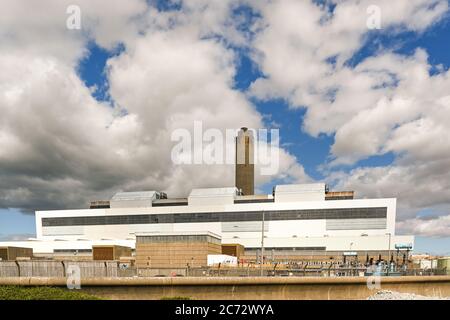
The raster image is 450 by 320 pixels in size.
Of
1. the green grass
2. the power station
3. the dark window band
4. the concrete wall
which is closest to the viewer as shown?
the green grass

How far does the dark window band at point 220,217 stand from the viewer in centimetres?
7125

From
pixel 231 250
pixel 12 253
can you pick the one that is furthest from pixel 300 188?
pixel 12 253

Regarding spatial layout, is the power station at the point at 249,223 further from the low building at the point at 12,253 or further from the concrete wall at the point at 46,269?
the concrete wall at the point at 46,269

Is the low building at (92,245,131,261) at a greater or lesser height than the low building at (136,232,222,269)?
lesser

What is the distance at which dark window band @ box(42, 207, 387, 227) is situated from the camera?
234ft

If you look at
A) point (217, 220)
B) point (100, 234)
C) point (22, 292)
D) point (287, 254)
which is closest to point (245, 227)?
point (217, 220)

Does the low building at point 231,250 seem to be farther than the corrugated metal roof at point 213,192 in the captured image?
No

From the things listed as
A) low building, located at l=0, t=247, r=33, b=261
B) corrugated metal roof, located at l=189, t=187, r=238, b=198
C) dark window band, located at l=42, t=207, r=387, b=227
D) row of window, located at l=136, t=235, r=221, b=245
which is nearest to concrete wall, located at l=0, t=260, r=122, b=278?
row of window, located at l=136, t=235, r=221, b=245

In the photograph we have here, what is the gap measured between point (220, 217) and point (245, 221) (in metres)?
6.01

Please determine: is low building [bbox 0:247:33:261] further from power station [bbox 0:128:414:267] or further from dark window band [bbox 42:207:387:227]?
dark window band [bbox 42:207:387:227]

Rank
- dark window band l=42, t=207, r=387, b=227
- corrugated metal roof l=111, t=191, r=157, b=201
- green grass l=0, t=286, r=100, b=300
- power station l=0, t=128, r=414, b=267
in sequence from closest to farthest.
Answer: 1. green grass l=0, t=286, r=100, b=300
2. power station l=0, t=128, r=414, b=267
3. dark window band l=42, t=207, r=387, b=227
4. corrugated metal roof l=111, t=191, r=157, b=201

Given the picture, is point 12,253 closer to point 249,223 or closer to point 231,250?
point 231,250

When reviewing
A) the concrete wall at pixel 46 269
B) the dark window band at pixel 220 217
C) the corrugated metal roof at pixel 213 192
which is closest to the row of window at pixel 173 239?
the dark window band at pixel 220 217
